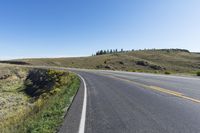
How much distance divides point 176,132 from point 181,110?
2331 mm

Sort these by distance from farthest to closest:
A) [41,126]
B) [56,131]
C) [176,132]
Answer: [41,126] < [56,131] < [176,132]

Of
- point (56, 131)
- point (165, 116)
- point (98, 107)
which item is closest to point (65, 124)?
point (56, 131)

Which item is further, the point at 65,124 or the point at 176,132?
the point at 65,124

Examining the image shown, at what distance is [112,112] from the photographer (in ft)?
23.7

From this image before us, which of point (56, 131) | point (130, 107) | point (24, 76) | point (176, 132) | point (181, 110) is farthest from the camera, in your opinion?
point (24, 76)

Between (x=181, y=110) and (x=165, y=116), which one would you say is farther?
(x=181, y=110)

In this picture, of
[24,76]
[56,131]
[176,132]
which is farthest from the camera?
[24,76]

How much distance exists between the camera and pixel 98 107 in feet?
26.8

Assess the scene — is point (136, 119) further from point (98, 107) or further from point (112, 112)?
point (98, 107)

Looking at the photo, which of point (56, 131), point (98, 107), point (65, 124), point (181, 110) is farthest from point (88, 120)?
point (181, 110)

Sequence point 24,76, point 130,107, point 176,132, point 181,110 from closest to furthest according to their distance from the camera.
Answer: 1. point 176,132
2. point 181,110
3. point 130,107
4. point 24,76

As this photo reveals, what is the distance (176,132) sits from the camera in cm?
488

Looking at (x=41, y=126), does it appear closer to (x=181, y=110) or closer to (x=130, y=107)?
(x=130, y=107)

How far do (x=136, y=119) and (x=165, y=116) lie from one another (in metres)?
0.86
